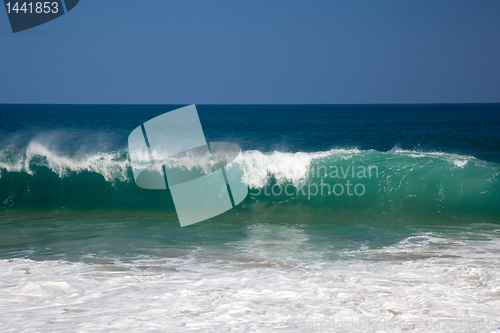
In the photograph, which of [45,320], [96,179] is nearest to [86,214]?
[96,179]

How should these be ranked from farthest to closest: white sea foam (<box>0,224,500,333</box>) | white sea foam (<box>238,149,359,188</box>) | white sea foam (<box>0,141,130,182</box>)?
white sea foam (<box>0,141,130,182</box>) → white sea foam (<box>238,149,359,188</box>) → white sea foam (<box>0,224,500,333</box>)

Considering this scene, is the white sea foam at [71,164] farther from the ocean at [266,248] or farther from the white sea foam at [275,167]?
the white sea foam at [275,167]

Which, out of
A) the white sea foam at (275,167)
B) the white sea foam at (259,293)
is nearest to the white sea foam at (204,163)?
the white sea foam at (275,167)

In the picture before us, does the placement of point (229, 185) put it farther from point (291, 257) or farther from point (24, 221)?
point (291, 257)

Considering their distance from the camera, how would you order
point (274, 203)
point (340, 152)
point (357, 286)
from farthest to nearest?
1. point (340, 152)
2. point (274, 203)
3. point (357, 286)

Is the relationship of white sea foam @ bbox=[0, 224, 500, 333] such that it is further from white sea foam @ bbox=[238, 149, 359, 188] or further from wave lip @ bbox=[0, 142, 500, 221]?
white sea foam @ bbox=[238, 149, 359, 188]

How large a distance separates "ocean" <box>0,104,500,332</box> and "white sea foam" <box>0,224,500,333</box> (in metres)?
0.02

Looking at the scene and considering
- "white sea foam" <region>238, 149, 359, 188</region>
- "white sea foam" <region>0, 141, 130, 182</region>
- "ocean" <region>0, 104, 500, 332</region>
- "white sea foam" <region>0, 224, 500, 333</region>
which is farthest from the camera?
"white sea foam" <region>0, 141, 130, 182</region>

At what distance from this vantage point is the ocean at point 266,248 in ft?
10.7

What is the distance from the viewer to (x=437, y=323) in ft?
10.2

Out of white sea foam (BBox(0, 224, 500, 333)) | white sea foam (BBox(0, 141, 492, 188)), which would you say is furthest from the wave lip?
white sea foam (BBox(0, 224, 500, 333))

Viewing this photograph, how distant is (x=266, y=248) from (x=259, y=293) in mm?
1982

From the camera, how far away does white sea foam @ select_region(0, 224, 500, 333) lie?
10.2ft

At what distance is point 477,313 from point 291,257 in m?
2.34
